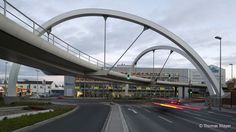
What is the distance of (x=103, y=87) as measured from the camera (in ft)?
541

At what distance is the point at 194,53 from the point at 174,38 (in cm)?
659

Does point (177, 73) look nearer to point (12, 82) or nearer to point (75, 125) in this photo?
point (12, 82)

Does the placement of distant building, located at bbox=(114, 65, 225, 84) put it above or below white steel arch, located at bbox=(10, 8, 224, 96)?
below

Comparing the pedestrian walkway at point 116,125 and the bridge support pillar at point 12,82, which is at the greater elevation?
the bridge support pillar at point 12,82

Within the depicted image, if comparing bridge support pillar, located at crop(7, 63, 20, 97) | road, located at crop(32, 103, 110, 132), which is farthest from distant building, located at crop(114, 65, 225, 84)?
road, located at crop(32, 103, 110, 132)

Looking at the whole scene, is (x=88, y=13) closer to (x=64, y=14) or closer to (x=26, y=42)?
(x=64, y=14)

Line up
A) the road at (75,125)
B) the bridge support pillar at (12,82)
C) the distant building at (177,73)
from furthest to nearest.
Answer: the distant building at (177,73)
the bridge support pillar at (12,82)
the road at (75,125)

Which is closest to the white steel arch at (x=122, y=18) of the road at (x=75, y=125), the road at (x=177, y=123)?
the road at (x=177, y=123)

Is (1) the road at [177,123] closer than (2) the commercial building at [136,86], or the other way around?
(1) the road at [177,123]

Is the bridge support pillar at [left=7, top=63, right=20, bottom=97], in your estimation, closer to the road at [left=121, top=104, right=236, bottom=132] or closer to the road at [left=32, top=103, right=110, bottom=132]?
the road at [left=32, top=103, right=110, bottom=132]

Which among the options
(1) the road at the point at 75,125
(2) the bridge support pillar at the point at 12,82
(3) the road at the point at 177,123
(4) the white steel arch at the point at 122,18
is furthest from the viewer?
(2) the bridge support pillar at the point at 12,82

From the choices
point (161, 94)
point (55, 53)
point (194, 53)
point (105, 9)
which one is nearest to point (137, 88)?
point (161, 94)

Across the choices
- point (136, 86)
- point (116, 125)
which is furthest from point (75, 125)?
point (136, 86)

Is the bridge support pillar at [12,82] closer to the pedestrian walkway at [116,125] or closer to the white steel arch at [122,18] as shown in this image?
the white steel arch at [122,18]
